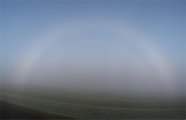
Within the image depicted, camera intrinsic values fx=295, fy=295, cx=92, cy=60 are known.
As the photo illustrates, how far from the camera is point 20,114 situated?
20.4 ft

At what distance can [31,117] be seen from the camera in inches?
241

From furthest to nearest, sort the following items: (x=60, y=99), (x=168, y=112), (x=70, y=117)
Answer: (x=60, y=99) < (x=168, y=112) < (x=70, y=117)

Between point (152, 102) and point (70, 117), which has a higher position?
point (152, 102)

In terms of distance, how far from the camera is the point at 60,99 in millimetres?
6977

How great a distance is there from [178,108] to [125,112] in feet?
3.99

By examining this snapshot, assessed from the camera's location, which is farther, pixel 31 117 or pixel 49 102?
pixel 49 102

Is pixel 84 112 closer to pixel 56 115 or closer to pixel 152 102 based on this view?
pixel 56 115

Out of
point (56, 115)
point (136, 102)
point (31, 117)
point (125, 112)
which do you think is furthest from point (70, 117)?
point (136, 102)

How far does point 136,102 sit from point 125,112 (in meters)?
0.55

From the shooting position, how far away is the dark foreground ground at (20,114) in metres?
6.05

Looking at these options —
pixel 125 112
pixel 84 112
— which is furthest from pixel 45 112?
pixel 125 112

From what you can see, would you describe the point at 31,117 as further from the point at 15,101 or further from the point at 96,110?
the point at 96,110

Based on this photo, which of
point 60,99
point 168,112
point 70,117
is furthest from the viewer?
point 60,99

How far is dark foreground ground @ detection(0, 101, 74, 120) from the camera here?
6.05 metres
